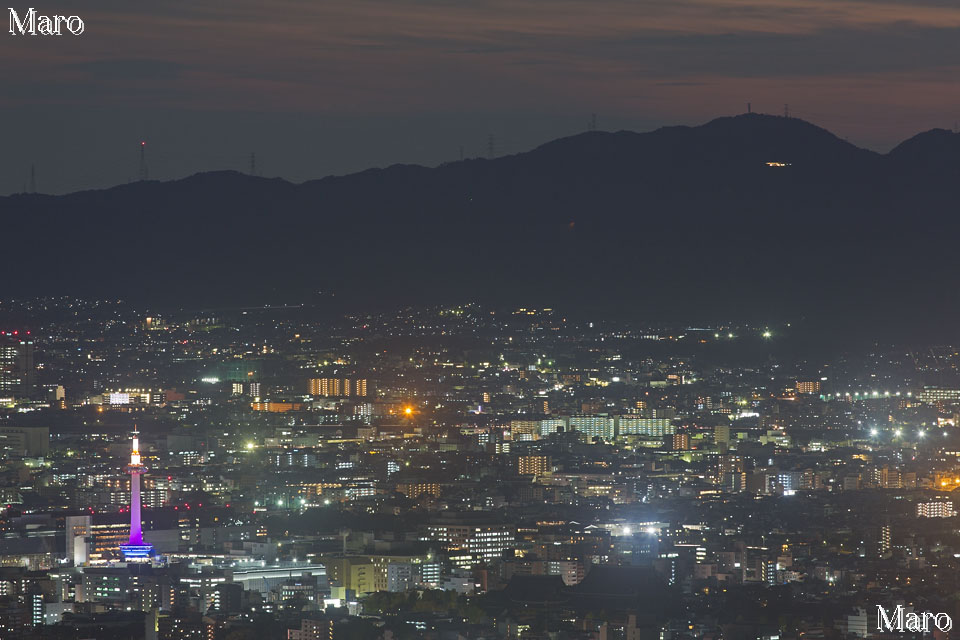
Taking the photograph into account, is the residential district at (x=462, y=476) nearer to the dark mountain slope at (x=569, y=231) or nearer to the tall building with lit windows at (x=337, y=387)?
the tall building with lit windows at (x=337, y=387)

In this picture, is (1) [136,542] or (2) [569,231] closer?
(1) [136,542]

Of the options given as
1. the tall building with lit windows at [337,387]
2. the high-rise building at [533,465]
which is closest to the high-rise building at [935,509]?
the high-rise building at [533,465]

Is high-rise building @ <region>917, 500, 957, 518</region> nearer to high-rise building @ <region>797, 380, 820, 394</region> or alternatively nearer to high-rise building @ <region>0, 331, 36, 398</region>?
high-rise building @ <region>797, 380, 820, 394</region>

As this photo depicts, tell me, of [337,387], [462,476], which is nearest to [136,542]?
[462,476]

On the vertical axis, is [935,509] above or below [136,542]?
above

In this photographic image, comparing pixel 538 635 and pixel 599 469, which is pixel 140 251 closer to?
pixel 599 469

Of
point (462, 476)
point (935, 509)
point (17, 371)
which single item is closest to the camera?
point (935, 509)

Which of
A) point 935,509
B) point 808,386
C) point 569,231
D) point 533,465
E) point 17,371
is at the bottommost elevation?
point 935,509

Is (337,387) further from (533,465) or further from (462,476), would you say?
(462,476)

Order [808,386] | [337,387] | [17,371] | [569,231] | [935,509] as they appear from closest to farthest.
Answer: [935,509]
[17,371]
[337,387]
[808,386]
[569,231]
